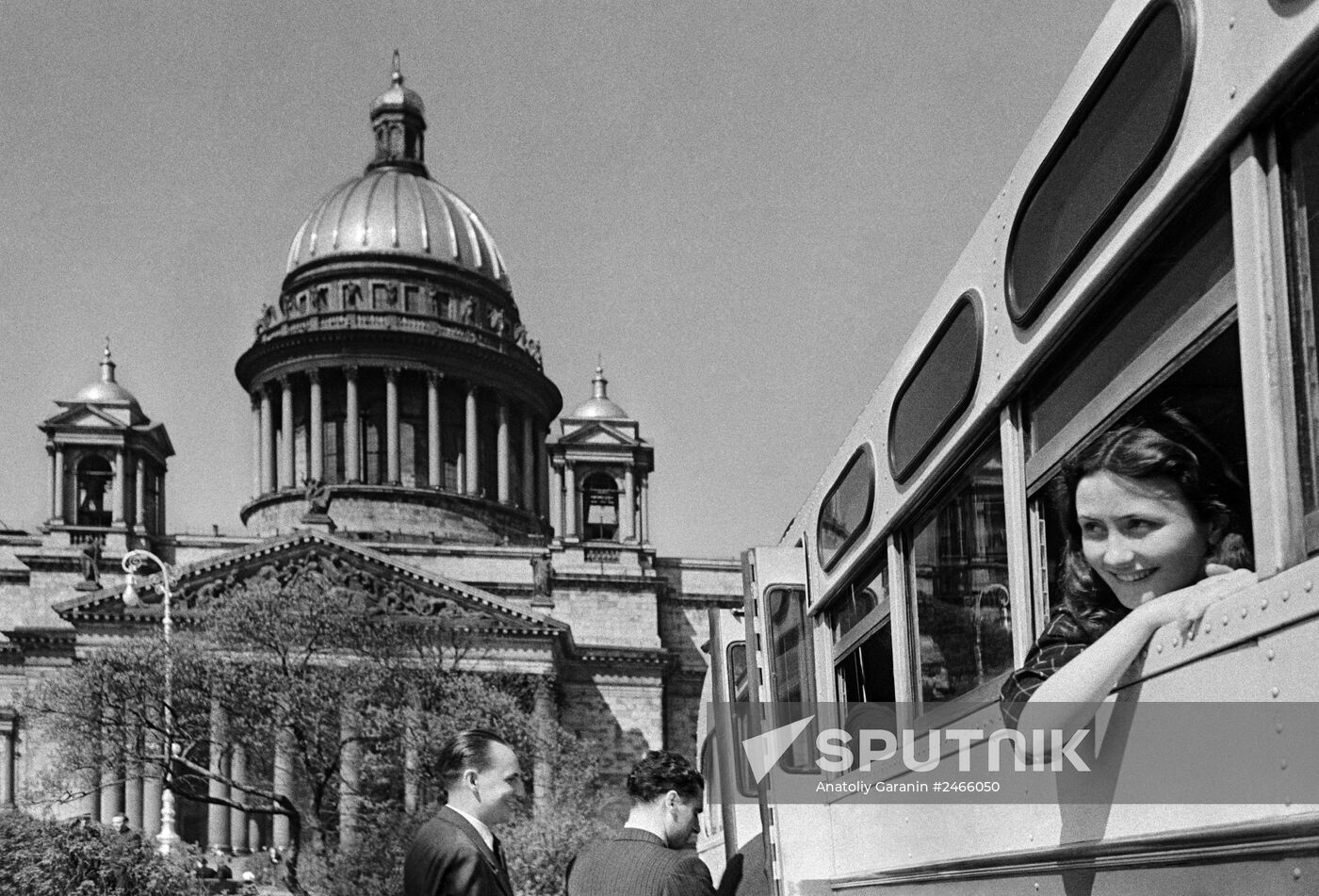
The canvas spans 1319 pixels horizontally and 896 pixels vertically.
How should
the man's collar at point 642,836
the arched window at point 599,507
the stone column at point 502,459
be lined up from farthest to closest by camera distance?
the stone column at point 502,459 < the arched window at point 599,507 < the man's collar at point 642,836

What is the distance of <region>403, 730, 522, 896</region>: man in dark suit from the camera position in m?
4.14

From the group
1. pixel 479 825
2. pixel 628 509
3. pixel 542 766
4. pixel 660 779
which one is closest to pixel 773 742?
pixel 660 779

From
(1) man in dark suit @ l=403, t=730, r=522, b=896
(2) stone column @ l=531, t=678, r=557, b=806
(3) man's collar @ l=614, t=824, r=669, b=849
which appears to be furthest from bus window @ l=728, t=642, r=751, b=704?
(2) stone column @ l=531, t=678, r=557, b=806

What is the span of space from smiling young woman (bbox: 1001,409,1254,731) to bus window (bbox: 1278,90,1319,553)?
0.85ft

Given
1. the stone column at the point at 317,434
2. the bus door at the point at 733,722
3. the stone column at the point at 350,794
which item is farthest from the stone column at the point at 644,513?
the bus door at the point at 733,722

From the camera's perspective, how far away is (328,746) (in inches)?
1356

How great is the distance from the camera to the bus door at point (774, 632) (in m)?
7.27

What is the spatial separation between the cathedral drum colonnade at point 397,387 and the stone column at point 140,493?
17.8 feet

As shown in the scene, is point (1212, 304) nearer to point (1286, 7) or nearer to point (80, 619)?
point (1286, 7)

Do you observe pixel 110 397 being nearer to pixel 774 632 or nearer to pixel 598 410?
pixel 598 410

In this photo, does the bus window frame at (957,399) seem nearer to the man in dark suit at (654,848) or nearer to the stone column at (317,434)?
the man in dark suit at (654,848)

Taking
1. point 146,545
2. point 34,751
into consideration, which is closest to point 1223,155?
point 34,751

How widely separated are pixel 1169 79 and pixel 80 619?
53.9m

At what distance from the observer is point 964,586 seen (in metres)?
5.03
